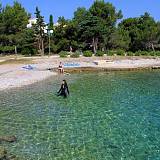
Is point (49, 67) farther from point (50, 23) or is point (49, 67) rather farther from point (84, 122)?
point (84, 122)

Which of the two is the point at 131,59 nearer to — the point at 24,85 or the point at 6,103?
the point at 24,85

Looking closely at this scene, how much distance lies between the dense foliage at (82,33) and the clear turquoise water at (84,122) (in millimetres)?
46698

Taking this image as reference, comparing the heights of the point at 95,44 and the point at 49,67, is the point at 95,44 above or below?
above

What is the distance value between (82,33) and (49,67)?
2994cm

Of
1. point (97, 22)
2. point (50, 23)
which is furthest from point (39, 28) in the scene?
point (97, 22)

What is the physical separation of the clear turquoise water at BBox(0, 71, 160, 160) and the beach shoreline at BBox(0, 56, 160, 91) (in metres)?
6.01

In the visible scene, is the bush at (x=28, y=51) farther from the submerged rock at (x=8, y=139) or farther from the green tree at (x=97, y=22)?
the submerged rock at (x=8, y=139)

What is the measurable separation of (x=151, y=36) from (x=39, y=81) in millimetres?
53201

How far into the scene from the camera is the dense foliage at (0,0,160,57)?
288 feet

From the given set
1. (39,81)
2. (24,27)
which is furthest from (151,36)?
(39,81)

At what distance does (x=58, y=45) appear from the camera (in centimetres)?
9212

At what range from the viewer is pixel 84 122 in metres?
25.5

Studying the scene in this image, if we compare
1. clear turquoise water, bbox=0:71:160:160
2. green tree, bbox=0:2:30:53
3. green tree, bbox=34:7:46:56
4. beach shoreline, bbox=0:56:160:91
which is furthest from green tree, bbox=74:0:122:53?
clear turquoise water, bbox=0:71:160:160

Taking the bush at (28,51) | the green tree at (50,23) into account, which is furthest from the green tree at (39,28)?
the green tree at (50,23)
